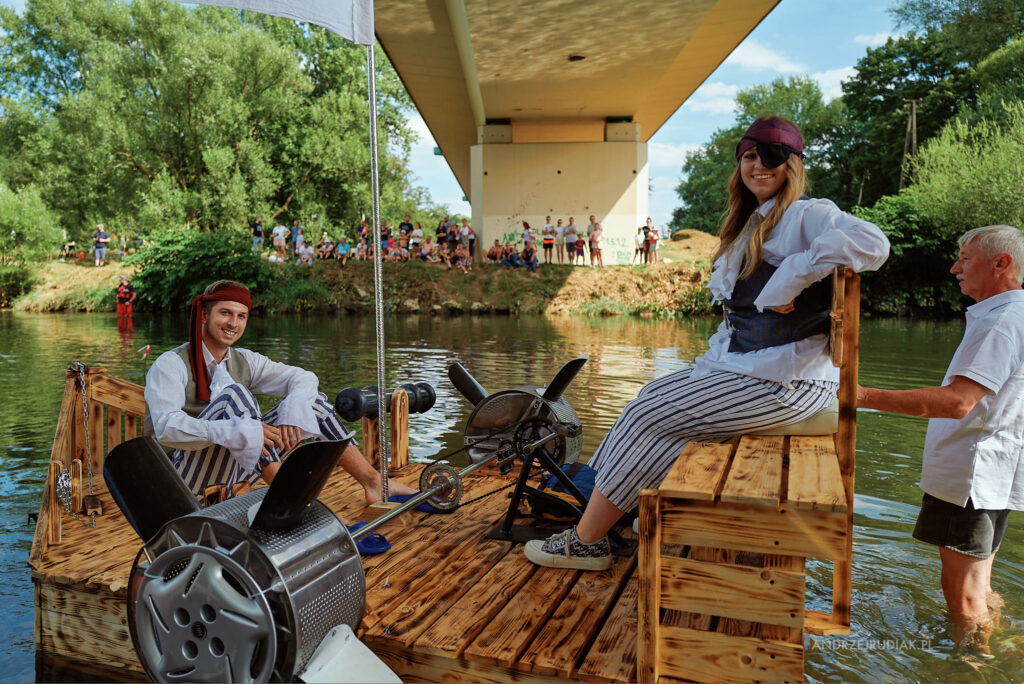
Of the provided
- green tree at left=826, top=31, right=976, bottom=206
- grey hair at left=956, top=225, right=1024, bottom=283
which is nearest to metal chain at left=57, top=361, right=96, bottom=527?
grey hair at left=956, top=225, right=1024, bottom=283

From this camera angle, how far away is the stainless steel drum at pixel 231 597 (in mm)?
2234

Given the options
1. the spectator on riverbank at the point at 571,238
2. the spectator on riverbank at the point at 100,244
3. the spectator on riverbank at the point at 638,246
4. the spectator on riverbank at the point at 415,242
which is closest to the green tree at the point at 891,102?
the spectator on riverbank at the point at 638,246

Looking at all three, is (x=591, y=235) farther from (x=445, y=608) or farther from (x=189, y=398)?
(x=445, y=608)

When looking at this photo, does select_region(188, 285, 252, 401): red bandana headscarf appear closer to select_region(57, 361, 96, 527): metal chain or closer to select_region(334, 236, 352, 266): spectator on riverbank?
select_region(57, 361, 96, 527): metal chain

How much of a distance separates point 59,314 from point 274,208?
38.7ft

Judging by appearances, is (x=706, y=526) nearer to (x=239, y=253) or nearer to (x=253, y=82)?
(x=239, y=253)

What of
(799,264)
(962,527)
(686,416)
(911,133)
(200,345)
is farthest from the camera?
Result: (911,133)

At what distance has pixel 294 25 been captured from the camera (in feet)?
151

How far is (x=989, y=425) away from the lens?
3.22 m

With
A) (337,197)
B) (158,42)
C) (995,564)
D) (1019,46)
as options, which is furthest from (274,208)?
(995,564)

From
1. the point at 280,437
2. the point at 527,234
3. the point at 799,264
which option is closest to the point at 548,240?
the point at 527,234

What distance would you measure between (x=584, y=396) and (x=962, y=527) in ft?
25.7

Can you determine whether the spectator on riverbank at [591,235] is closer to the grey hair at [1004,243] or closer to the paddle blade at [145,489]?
the grey hair at [1004,243]

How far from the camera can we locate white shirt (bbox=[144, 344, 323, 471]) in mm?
3533
